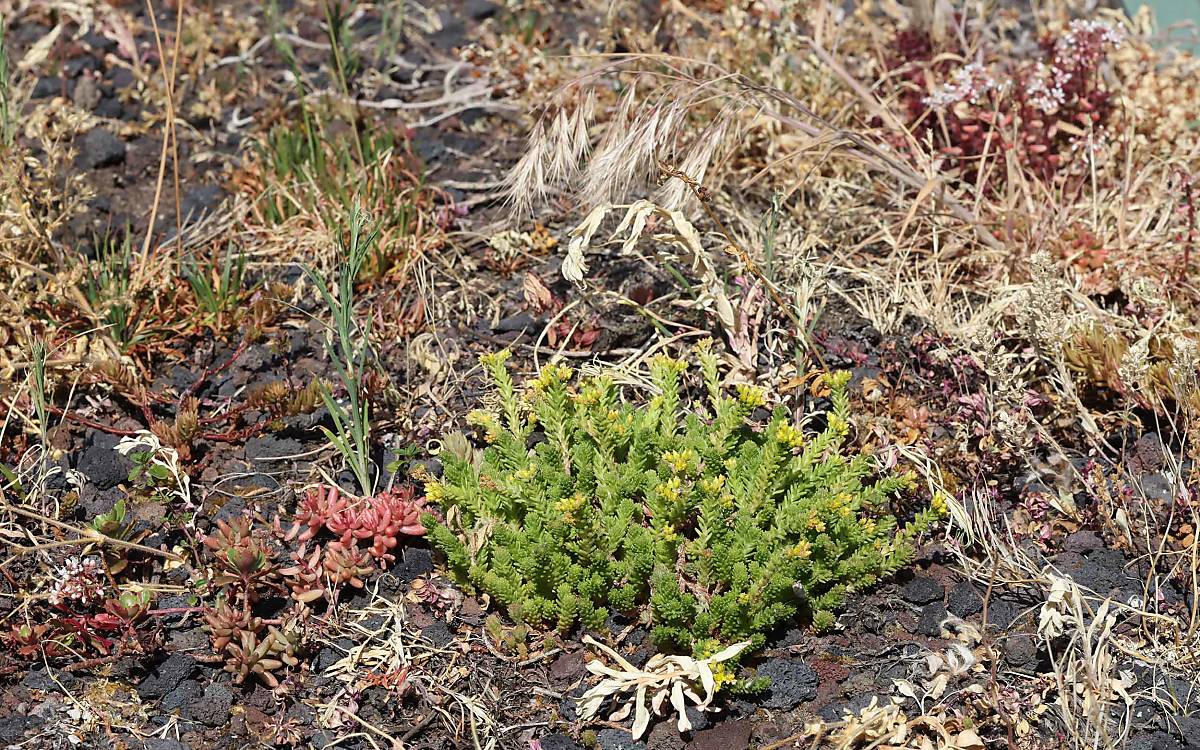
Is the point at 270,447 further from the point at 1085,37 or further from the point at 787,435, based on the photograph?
the point at 1085,37

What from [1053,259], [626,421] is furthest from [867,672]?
[1053,259]

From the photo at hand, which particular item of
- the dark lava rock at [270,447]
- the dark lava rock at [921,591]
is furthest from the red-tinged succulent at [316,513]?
the dark lava rock at [921,591]

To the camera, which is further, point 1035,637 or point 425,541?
point 425,541

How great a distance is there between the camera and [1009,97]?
465cm

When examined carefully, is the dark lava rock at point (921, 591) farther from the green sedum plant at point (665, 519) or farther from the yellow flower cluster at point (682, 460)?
the yellow flower cluster at point (682, 460)

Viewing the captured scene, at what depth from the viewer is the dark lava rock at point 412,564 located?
342cm

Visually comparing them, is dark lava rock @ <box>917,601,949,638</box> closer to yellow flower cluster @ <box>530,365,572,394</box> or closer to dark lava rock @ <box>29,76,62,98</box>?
yellow flower cluster @ <box>530,365,572,394</box>

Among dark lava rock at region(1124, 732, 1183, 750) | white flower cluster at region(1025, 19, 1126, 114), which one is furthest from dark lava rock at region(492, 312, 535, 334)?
dark lava rock at region(1124, 732, 1183, 750)

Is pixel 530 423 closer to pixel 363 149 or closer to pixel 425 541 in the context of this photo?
pixel 425 541

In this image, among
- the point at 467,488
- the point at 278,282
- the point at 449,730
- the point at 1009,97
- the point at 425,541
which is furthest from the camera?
the point at 1009,97

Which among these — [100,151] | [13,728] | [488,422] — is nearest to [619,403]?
[488,422]

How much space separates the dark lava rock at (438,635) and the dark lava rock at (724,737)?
0.75 meters

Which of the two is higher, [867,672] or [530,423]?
[530,423]

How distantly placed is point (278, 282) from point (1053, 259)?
293cm
